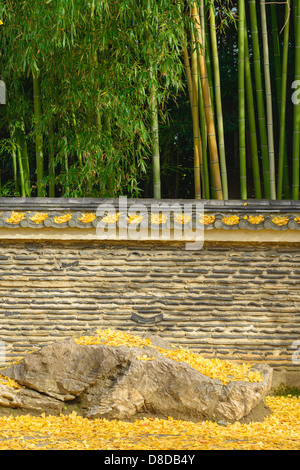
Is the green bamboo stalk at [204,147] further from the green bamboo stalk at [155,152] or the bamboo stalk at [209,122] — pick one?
the green bamboo stalk at [155,152]

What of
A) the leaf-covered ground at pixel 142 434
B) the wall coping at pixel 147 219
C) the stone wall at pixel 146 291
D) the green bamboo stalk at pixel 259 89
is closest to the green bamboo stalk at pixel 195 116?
the green bamboo stalk at pixel 259 89

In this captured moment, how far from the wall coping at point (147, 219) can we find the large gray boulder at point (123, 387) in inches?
39.3

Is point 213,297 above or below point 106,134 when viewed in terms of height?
below

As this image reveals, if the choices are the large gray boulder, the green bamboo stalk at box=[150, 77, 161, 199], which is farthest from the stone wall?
the green bamboo stalk at box=[150, 77, 161, 199]

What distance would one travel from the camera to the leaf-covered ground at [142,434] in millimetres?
3621

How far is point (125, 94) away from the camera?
513 cm

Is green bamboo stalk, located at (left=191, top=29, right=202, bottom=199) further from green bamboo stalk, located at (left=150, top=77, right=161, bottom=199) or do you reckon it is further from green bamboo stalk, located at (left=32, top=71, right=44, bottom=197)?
green bamboo stalk, located at (left=32, top=71, right=44, bottom=197)

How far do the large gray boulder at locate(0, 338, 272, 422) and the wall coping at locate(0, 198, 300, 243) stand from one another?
998mm

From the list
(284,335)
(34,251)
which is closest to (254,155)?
(284,335)

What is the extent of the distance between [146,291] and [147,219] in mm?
658
